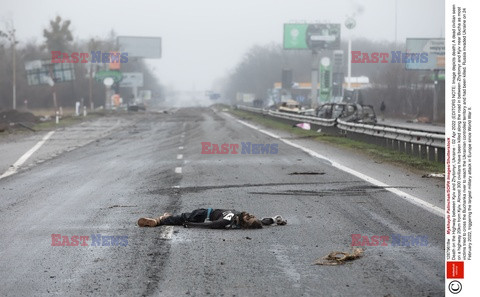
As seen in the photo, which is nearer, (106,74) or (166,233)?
(166,233)

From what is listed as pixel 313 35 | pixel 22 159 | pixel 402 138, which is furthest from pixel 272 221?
pixel 313 35

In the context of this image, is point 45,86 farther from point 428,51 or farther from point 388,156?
point 388,156

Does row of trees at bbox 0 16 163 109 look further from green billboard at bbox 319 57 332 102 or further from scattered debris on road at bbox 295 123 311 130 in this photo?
scattered debris on road at bbox 295 123 311 130

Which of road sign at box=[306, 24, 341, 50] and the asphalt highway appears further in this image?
road sign at box=[306, 24, 341, 50]

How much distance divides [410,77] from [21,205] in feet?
262

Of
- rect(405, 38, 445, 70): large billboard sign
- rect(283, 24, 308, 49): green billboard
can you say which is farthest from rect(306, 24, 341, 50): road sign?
rect(405, 38, 445, 70): large billboard sign

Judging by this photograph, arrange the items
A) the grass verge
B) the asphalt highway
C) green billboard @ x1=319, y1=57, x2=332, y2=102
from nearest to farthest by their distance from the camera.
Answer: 1. the asphalt highway
2. the grass verge
3. green billboard @ x1=319, y1=57, x2=332, y2=102

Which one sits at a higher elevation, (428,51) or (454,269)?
(428,51)

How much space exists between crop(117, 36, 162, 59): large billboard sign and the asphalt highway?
11345 centimetres

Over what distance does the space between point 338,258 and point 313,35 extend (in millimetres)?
96289

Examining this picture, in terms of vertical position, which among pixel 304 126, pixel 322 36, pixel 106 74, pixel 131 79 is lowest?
pixel 304 126

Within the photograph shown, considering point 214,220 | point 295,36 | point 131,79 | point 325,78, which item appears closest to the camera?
point 214,220

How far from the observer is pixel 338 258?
7.95 m

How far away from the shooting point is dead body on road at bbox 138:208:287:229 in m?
10.1
